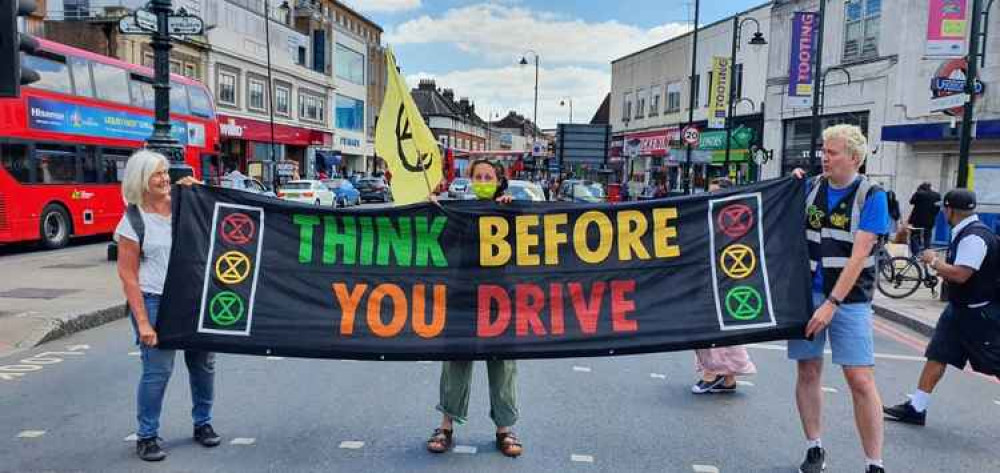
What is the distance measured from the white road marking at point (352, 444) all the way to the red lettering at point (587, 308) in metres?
1.52

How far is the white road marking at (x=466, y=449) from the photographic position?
4.46 meters

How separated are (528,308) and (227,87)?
41.0 metres

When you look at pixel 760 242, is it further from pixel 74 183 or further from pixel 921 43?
pixel 921 43

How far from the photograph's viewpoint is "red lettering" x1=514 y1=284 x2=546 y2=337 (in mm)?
4367

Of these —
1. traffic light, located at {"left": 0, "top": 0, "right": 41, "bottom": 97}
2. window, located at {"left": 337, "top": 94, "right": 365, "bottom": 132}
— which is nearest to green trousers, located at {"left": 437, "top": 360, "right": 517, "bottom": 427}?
traffic light, located at {"left": 0, "top": 0, "right": 41, "bottom": 97}

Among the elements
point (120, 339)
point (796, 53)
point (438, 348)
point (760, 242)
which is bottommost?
point (120, 339)

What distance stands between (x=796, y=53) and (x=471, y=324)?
74.6 ft

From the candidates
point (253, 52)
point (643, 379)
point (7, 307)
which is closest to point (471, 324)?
point (643, 379)

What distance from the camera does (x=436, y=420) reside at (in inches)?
199

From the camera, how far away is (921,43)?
2264cm

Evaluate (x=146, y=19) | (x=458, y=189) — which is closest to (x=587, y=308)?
(x=146, y=19)

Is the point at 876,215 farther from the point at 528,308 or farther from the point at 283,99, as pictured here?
the point at 283,99

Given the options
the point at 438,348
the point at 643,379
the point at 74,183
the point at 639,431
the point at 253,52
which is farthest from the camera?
the point at 253,52

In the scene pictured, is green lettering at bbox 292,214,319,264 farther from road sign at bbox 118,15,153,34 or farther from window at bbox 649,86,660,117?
window at bbox 649,86,660,117
